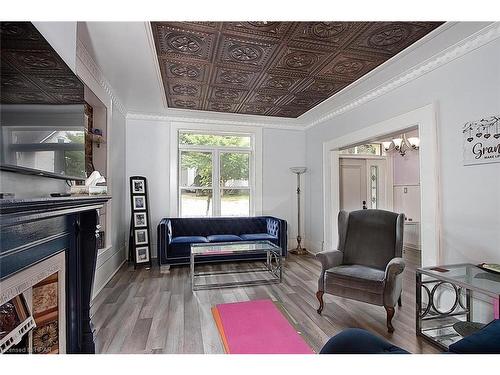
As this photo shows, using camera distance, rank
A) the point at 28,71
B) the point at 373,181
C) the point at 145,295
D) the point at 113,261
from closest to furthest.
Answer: the point at 28,71
the point at 145,295
the point at 113,261
the point at 373,181

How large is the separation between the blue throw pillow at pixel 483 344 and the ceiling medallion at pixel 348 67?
2.70 metres

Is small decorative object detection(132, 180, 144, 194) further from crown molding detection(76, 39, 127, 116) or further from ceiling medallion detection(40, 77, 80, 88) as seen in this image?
ceiling medallion detection(40, 77, 80, 88)

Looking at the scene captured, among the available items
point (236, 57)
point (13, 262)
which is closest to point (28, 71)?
point (13, 262)

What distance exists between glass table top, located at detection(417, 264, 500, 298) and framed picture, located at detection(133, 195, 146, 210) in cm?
390

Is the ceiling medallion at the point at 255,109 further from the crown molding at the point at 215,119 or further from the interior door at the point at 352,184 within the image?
the interior door at the point at 352,184

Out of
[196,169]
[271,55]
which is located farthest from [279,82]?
[196,169]

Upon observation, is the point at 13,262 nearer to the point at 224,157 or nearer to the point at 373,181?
the point at 224,157

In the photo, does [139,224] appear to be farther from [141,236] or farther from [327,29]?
[327,29]

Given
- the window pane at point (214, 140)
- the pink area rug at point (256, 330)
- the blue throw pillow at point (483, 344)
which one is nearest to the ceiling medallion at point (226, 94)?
the window pane at point (214, 140)

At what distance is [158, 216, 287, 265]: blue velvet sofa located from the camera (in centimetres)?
401

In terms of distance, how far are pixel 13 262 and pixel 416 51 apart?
351 cm

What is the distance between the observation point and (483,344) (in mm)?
972

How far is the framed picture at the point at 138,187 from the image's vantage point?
14.3 feet

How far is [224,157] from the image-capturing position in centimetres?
533
